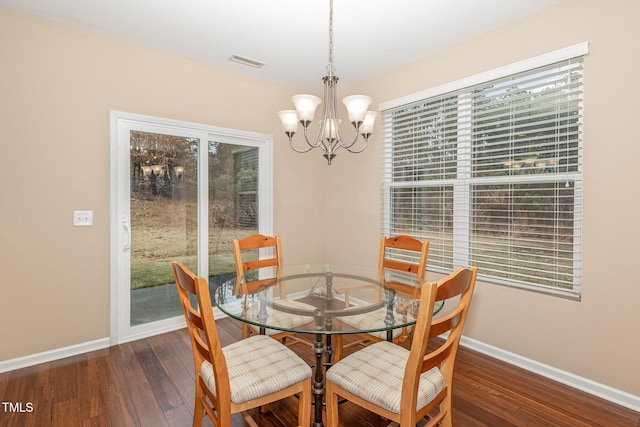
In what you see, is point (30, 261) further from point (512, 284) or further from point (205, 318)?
point (512, 284)

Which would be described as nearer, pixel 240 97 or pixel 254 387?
pixel 254 387

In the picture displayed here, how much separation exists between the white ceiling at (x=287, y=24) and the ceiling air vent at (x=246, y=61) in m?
0.05

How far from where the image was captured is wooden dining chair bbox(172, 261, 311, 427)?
4.40ft

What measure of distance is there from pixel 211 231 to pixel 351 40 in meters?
2.32

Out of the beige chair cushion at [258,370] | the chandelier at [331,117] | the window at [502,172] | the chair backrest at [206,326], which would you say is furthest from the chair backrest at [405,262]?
the chair backrest at [206,326]

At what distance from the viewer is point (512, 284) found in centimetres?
258

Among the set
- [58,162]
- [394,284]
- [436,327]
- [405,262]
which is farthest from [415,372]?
[58,162]

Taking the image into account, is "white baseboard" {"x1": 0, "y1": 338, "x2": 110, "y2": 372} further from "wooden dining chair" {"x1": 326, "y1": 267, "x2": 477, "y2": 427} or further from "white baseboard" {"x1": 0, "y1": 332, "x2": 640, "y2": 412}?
"wooden dining chair" {"x1": 326, "y1": 267, "x2": 477, "y2": 427}

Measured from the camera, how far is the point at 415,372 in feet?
4.12

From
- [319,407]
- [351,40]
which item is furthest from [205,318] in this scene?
[351,40]

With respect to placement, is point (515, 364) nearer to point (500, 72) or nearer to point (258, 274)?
point (258, 274)

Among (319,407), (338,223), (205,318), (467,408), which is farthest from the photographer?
(338,223)

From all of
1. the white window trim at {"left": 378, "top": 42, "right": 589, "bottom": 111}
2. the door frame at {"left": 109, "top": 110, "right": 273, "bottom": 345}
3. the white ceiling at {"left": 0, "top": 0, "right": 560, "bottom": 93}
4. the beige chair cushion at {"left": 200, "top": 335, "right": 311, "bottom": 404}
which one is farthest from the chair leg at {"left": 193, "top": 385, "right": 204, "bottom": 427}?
the white window trim at {"left": 378, "top": 42, "right": 589, "bottom": 111}

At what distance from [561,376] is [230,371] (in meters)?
2.33
